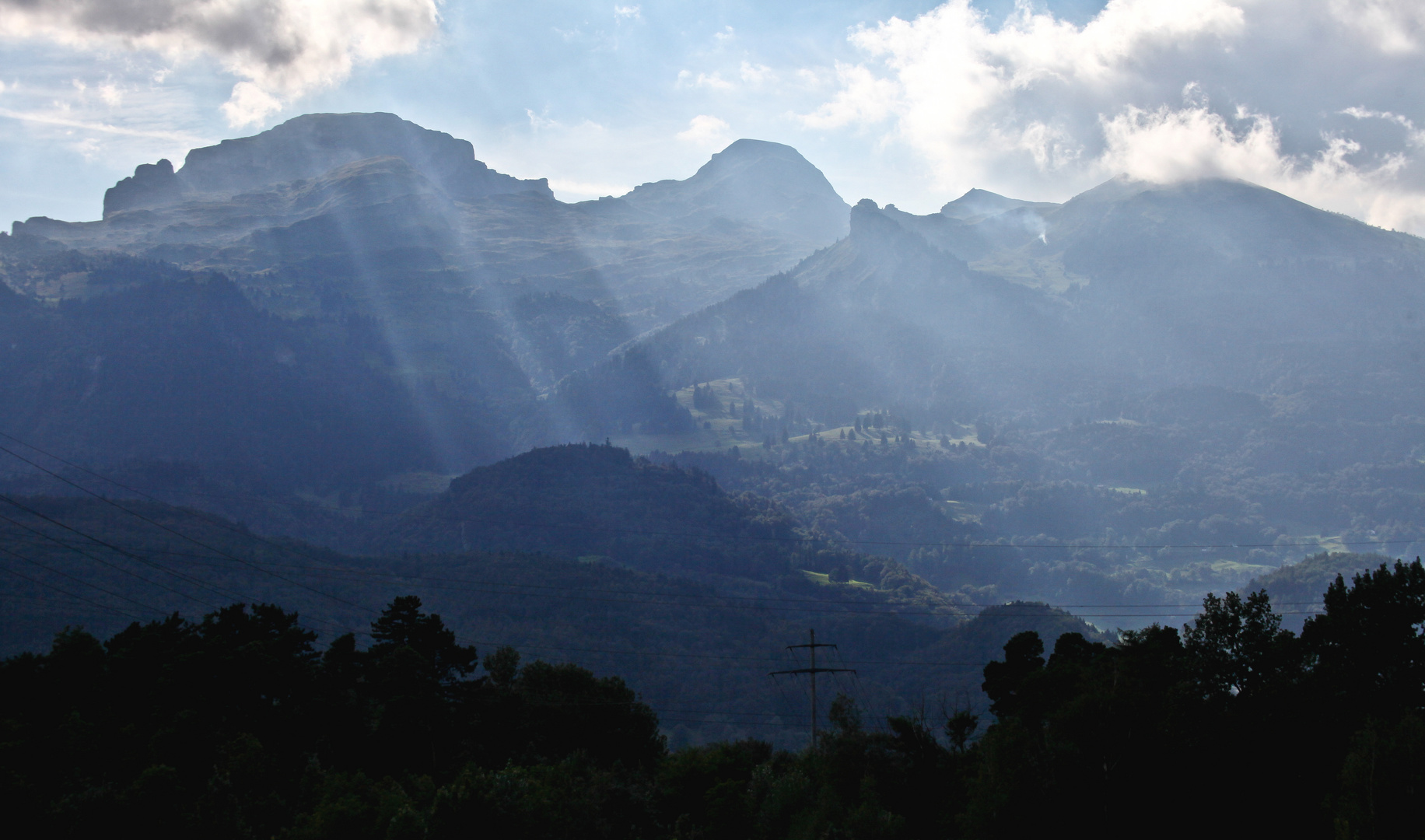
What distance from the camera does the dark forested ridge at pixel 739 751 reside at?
56.5m

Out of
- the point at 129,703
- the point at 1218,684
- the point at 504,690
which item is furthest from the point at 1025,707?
the point at 129,703

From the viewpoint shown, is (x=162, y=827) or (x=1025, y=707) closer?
(x=162, y=827)

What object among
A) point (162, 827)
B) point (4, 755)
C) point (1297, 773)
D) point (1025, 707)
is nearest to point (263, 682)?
point (4, 755)

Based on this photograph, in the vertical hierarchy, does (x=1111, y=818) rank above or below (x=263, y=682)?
below

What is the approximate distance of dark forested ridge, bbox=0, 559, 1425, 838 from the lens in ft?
185

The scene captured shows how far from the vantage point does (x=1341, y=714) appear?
214 feet

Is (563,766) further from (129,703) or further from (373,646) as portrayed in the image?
(129,703)

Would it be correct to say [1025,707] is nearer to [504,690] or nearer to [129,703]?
[504,690]

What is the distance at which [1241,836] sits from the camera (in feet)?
200

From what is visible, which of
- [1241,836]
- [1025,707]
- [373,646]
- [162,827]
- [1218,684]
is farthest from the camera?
[373,646]

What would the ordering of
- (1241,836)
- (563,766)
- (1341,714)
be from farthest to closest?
1. (563,766)
2. (1341,714)
3. (1241,836)

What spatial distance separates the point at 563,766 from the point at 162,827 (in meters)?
31.1

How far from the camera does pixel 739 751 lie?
89.9 m

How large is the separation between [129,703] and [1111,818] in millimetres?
67979
